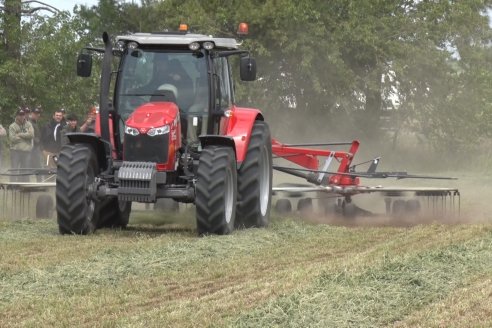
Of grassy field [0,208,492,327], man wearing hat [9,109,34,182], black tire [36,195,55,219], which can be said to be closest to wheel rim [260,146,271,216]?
grassy field [0,208,492,327]

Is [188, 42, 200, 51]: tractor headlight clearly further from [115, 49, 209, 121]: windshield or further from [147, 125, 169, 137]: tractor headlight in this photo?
[147, 125, 169, 137]: tractor headlight

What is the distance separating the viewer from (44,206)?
52.6 ft

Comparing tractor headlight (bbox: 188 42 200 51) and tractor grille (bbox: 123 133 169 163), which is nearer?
tractor grille (bbox: 123 133 169 163)

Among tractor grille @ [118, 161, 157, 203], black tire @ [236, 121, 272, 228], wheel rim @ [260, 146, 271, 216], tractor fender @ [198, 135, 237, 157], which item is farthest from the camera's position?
wheel rim @ [260, 146, 271, 216]

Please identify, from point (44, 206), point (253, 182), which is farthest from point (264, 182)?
point (44, 206)

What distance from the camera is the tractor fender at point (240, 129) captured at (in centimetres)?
1324

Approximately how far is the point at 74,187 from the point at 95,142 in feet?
2.28

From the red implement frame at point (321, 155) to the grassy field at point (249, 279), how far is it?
10.6 ft

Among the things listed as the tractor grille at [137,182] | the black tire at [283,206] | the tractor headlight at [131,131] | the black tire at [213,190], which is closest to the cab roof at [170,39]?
the tractor headlight at [131,131]

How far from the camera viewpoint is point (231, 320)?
7.03 m

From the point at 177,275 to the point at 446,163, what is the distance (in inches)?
1160

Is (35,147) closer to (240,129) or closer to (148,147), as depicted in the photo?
(240,129)

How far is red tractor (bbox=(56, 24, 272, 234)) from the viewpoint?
12312mm

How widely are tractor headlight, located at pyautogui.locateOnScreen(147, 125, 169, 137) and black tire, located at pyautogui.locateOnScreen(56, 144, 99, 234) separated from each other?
2.56 ft
